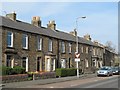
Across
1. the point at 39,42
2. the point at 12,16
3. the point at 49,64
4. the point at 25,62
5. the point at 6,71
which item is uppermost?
the point at 12,16

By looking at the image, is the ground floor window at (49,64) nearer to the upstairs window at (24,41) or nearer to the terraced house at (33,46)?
the terraced house at (33,46)

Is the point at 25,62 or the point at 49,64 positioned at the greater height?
the point at 25,62

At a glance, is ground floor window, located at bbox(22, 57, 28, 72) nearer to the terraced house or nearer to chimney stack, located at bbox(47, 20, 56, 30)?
the terraced house

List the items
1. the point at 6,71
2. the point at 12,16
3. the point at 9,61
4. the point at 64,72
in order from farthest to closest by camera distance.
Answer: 1. the point at 64,72
2. the point at 12,16
3. the point at 9,61
4. the point at 6,71

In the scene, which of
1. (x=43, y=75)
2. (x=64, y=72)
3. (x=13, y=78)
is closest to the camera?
(x=13, y=78)

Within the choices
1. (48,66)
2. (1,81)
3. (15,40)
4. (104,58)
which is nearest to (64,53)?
(48,66)

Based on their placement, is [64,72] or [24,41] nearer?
[24,41]

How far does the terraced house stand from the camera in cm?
3512

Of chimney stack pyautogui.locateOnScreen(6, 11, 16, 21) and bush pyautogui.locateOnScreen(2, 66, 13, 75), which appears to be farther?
chimney stack pyautogui.locateOnScreen(6, 11, 16, 21)

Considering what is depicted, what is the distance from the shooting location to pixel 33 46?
40281 mm

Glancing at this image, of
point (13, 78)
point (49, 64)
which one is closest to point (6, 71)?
point (13, 78)

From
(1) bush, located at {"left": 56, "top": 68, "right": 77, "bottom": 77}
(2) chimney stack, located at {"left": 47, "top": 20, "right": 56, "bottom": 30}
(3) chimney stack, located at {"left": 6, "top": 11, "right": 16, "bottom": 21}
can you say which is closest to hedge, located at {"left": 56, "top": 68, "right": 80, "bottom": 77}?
(1) bush, located at {"left": 56, "top": 68, "right": 77, "bottom": 77}

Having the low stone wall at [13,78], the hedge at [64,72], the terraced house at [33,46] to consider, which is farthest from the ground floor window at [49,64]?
the low stone wall at [13,78]

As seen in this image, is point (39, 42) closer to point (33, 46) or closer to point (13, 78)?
point (33, 46)
